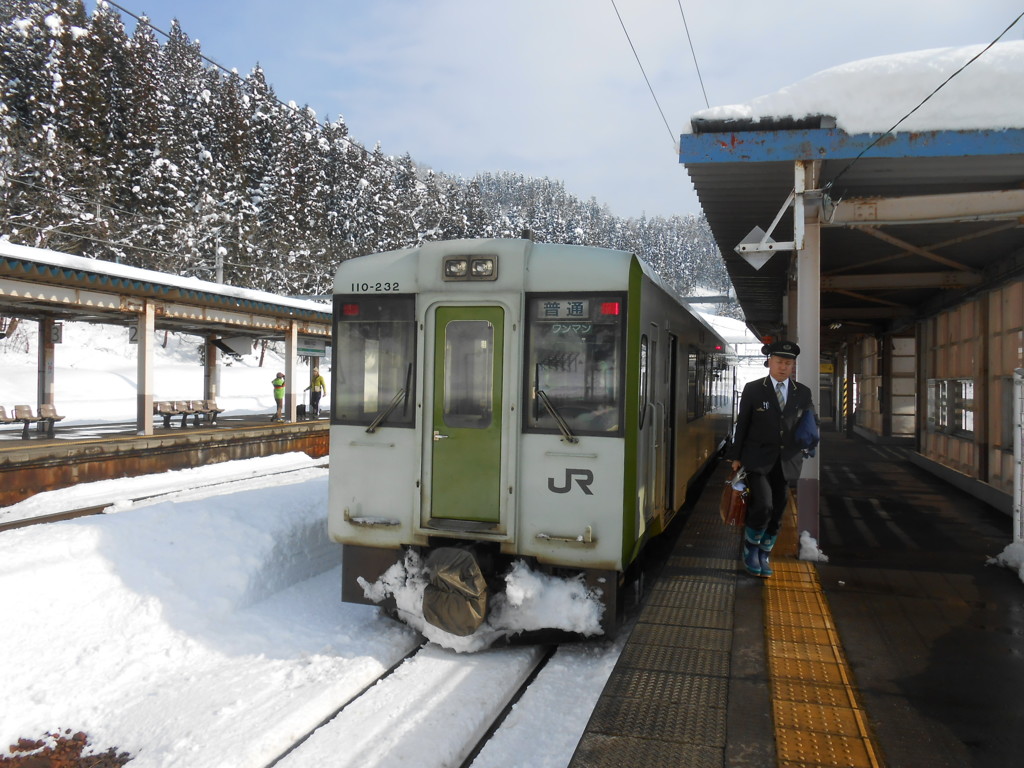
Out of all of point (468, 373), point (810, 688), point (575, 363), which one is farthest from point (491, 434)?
point (810, 688)

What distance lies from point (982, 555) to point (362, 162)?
57555 mm

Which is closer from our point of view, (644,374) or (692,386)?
(644,374)

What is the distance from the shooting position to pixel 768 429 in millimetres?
5844

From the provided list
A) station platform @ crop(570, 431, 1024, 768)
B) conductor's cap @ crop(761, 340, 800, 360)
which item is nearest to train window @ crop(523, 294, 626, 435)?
station platform @ crop(570, 431, 1024, 768)

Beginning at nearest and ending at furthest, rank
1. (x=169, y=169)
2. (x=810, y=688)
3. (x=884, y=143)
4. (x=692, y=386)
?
1. (x=810, y=688)
2. (x=884, y=143)
3. (x=692, y=386)
4. (x=169, y=169)

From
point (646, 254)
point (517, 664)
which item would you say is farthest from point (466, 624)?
point (646, 254)

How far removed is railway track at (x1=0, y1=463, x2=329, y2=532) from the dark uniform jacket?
790 cm

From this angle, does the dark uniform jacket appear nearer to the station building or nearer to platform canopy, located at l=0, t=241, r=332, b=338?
the station building

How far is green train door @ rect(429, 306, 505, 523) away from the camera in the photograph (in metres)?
5.25

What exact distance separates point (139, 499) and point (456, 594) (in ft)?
29.5

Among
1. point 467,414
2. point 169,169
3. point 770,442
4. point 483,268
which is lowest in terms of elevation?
point 770,442

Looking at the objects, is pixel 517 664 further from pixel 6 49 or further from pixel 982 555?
pixel 6 49

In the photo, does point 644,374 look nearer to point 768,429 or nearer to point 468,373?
point 768,429

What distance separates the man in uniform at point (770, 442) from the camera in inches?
230
